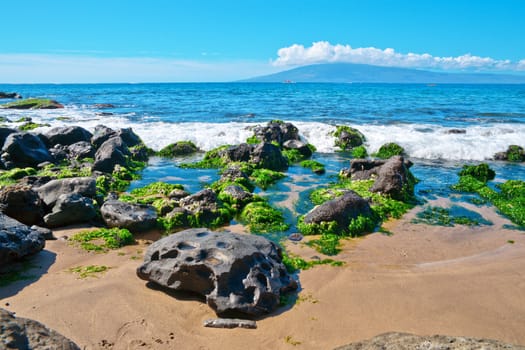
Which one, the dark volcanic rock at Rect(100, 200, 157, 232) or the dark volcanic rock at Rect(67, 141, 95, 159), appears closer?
the dark volcanic rock at Rect(100, 200, 157, 232)

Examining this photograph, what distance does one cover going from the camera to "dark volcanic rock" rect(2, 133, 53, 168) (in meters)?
13.3

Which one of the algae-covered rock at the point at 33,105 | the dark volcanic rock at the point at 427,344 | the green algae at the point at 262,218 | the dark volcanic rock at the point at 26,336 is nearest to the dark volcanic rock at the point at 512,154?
the green algae at the point at 262,218

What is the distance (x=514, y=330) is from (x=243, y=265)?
3398mm

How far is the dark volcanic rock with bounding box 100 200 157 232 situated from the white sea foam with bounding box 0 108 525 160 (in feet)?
33.0

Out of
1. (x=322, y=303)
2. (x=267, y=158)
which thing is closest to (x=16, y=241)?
(x=322, y=303)

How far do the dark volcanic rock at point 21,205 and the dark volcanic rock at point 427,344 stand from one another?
712cm

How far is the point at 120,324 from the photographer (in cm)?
461

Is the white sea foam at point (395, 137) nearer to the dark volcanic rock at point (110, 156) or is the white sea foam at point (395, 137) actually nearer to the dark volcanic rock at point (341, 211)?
the dark volcanic rock at point (110, 156)

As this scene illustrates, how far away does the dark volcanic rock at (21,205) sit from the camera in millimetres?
7549

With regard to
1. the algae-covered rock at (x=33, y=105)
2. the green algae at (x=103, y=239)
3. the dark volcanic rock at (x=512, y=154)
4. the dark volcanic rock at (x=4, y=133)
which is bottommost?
the green algae at (x=103, y=239)

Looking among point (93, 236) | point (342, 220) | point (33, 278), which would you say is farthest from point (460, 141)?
point (33, 278)

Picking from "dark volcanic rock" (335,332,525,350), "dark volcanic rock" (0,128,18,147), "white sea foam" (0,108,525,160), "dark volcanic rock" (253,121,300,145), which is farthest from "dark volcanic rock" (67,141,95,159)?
"dark volcanic rock" (335,332,525,350)

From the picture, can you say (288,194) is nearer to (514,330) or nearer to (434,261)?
(434,261)

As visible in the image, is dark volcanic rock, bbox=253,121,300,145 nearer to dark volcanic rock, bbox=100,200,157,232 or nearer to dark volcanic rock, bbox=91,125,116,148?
dark volcanic rock, bbox=91,125,116,148
